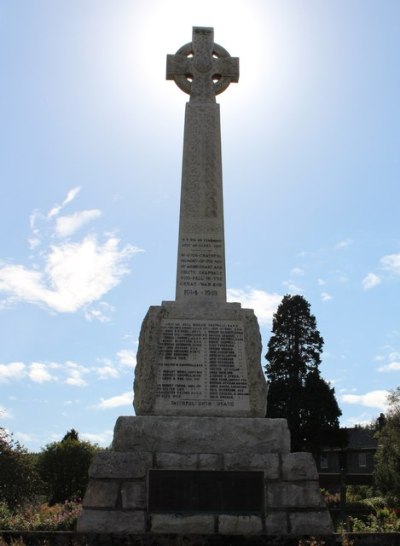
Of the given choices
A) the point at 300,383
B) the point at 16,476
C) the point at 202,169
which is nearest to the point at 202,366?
the point at 202,169

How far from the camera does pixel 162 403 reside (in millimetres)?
7375

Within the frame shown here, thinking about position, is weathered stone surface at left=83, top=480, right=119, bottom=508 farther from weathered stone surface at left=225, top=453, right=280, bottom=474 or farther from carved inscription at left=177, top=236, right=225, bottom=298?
carved inscription at left=177, top=236, right=225, bottom=298

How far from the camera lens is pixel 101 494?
652cm

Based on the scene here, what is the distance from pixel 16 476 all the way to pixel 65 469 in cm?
189

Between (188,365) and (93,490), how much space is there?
1.93m

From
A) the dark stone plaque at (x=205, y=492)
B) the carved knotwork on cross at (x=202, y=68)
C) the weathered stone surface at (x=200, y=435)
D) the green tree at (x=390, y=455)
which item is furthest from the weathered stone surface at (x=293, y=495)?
the green tree at (x=390, y=455)

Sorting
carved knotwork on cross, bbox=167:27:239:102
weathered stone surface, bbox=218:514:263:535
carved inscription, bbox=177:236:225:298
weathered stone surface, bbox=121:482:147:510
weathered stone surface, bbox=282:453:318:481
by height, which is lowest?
weathered stone surface, bbox=218:514:263:535

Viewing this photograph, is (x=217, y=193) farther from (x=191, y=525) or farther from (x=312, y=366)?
(x=312, y=366)

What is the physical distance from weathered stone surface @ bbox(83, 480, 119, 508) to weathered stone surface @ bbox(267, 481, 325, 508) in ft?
5.72

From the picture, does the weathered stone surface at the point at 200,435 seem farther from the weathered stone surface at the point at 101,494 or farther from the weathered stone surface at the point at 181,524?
the weathered stone surface at the point at 181,524

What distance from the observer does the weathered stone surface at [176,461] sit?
670 cm

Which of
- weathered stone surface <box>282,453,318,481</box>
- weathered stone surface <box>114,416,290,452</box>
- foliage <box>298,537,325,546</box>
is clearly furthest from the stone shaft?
foliage <box>298,537,325,546</box>

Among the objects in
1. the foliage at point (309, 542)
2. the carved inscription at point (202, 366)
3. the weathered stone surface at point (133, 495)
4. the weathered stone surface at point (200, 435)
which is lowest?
the foliage at point (309, 542)

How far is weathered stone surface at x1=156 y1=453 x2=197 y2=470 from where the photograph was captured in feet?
22.0
